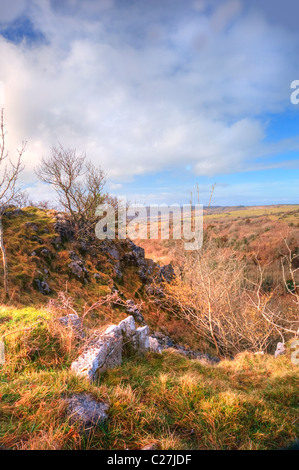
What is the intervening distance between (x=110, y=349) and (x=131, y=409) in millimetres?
1446

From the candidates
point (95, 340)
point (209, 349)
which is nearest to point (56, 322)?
point (95, 340)

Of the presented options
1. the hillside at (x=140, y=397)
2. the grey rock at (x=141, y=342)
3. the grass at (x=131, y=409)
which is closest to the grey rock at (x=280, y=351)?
the hillside at (x=140, y=397)

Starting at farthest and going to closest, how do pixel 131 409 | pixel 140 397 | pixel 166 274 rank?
pixel 166 274, pixel 140 397, pixel 131 409

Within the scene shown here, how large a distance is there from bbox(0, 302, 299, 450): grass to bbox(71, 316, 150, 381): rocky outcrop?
0.70ft

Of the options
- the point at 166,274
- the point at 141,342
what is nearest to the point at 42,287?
the point at 141,342

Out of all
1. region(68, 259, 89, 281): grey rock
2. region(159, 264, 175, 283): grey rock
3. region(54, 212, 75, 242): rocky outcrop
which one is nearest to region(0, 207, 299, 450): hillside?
region(68, 259, 89, 281): grey rock

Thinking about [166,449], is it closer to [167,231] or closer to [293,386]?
[293,386]

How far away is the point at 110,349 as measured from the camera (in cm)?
414

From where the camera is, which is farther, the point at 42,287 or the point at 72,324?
the point at 42,287


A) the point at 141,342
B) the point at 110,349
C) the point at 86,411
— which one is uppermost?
the point at 86,411

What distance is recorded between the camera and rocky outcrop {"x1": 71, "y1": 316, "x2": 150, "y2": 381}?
3435 millimetres

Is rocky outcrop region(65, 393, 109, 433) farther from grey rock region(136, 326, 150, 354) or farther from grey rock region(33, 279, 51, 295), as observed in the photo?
grey rock region(33, 279, 51, 295)

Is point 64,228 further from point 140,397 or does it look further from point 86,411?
point 86,411

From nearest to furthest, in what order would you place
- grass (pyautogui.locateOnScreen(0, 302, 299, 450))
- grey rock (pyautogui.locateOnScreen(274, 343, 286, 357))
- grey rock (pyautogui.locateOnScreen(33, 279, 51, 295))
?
grass (pyautogui.locateOnScreen(0, 302, 299, 450))
grey rock (pyautogui.locateOnScreen(274, 343, 286, 357))
grey rock (pyautogui.locateOnScreen(33, 279, 51, 295))
